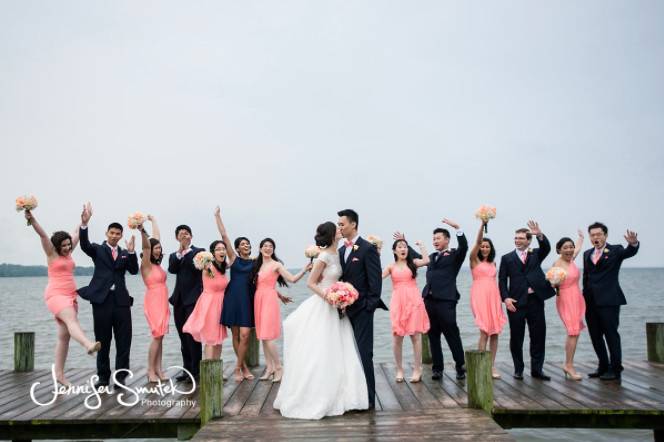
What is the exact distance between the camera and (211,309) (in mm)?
8828

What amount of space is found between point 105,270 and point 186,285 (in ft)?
4.29

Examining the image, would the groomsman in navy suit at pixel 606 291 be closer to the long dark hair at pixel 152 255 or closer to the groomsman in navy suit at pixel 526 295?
the groomsman in navy suit at pixel 526 295

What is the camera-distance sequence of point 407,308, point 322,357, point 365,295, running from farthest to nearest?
point 407,308
point 365,295
point 322,357

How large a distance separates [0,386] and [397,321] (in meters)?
6.97

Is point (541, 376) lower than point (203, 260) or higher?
lower

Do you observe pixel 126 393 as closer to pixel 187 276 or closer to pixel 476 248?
pixel 187 276

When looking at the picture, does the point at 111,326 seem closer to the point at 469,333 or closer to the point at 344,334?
the point at 344,334

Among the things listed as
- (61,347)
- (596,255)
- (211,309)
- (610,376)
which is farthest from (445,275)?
(61,347)

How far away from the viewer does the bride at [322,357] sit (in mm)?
6516

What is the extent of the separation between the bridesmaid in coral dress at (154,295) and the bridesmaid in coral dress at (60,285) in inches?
41.5

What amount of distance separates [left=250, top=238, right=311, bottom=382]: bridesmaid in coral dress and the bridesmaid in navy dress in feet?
0.47

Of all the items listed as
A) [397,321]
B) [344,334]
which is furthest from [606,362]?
[344,334]

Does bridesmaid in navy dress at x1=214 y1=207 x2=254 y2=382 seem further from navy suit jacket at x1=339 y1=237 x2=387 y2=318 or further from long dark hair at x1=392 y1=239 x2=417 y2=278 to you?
navy suit jacket at x1=339 y1=237 x2=387 y2=318

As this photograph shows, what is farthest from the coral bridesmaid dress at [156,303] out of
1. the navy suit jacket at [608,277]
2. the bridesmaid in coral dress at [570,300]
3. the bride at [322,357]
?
the navy suit jacket at [608,277]
